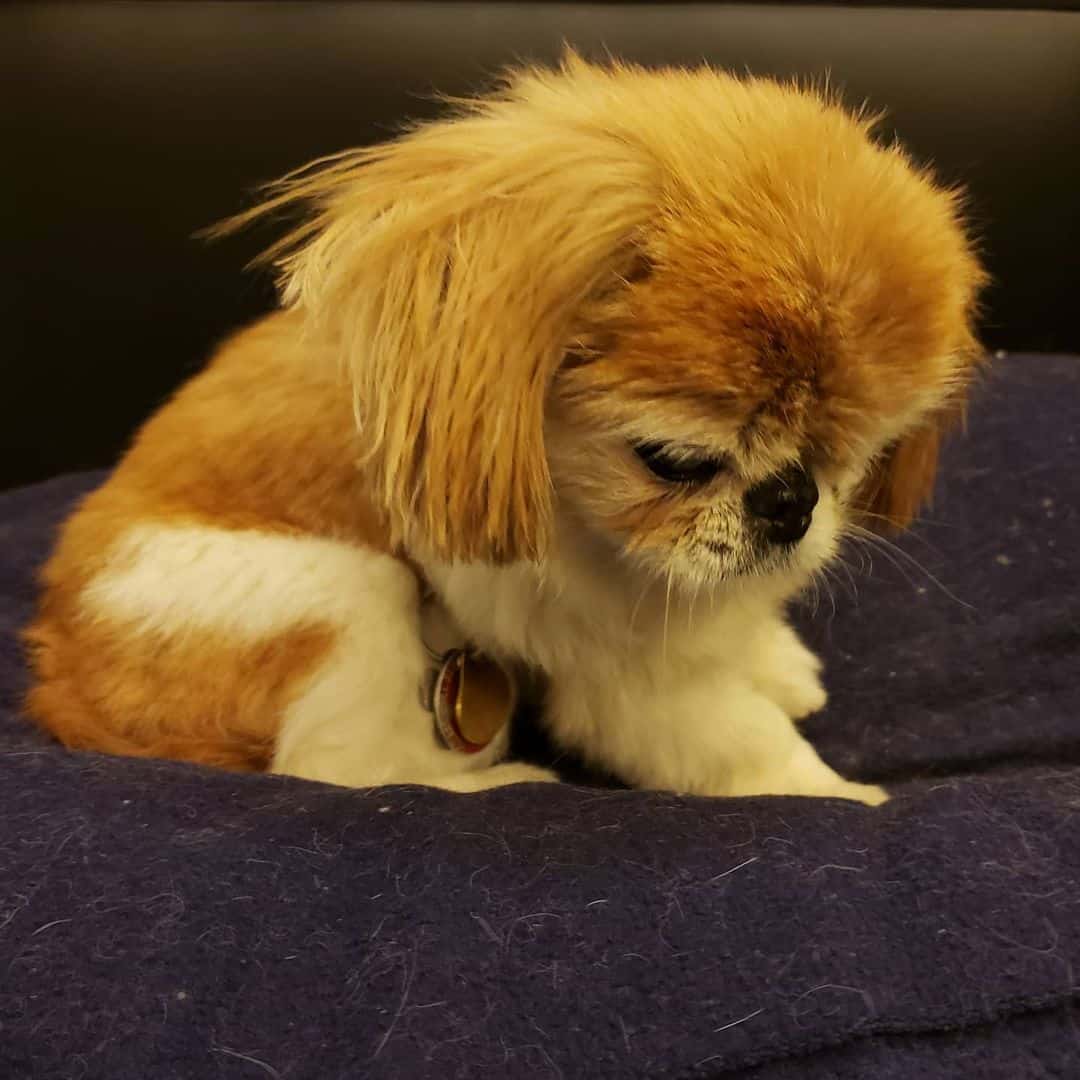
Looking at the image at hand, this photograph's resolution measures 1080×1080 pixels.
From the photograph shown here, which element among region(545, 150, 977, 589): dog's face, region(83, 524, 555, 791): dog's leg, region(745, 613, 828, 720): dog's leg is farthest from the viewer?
region(745, 613, 828, 720): dog's leg

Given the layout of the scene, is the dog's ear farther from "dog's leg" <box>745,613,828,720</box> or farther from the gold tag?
the gold tag

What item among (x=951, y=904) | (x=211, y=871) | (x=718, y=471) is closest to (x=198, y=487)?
(x=211, y=871)

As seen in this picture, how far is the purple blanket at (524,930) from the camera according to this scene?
72 cm

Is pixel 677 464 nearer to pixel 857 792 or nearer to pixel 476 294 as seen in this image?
pixel 476 294

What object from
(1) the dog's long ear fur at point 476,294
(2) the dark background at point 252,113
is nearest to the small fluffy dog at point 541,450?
(1) the dog's long ear fur at point 476,294

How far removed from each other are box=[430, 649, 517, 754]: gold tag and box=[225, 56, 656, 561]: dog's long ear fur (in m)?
0.30

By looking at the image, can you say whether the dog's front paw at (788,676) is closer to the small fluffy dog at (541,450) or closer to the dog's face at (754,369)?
the small fluffy dog at (541,450)

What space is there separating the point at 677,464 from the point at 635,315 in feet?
0.37

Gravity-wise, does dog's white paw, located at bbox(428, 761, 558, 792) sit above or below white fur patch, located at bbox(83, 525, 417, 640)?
below

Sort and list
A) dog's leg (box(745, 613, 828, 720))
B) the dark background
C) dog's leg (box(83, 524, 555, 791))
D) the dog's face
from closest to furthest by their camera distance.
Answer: the dog's face
dog's leg (box(83, 524, 555, 791))
dog's leg (box(745, 613, 828, 720))
the dark background

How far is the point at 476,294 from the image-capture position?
28.5 inches

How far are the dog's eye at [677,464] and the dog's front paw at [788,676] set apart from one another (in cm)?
40

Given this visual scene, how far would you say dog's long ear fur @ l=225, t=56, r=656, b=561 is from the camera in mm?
723

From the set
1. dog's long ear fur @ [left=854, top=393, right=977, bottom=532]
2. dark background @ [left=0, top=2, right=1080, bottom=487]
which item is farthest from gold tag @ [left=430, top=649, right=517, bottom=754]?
dark background @ [left=0, top=2, right=1080, bottom=487]
